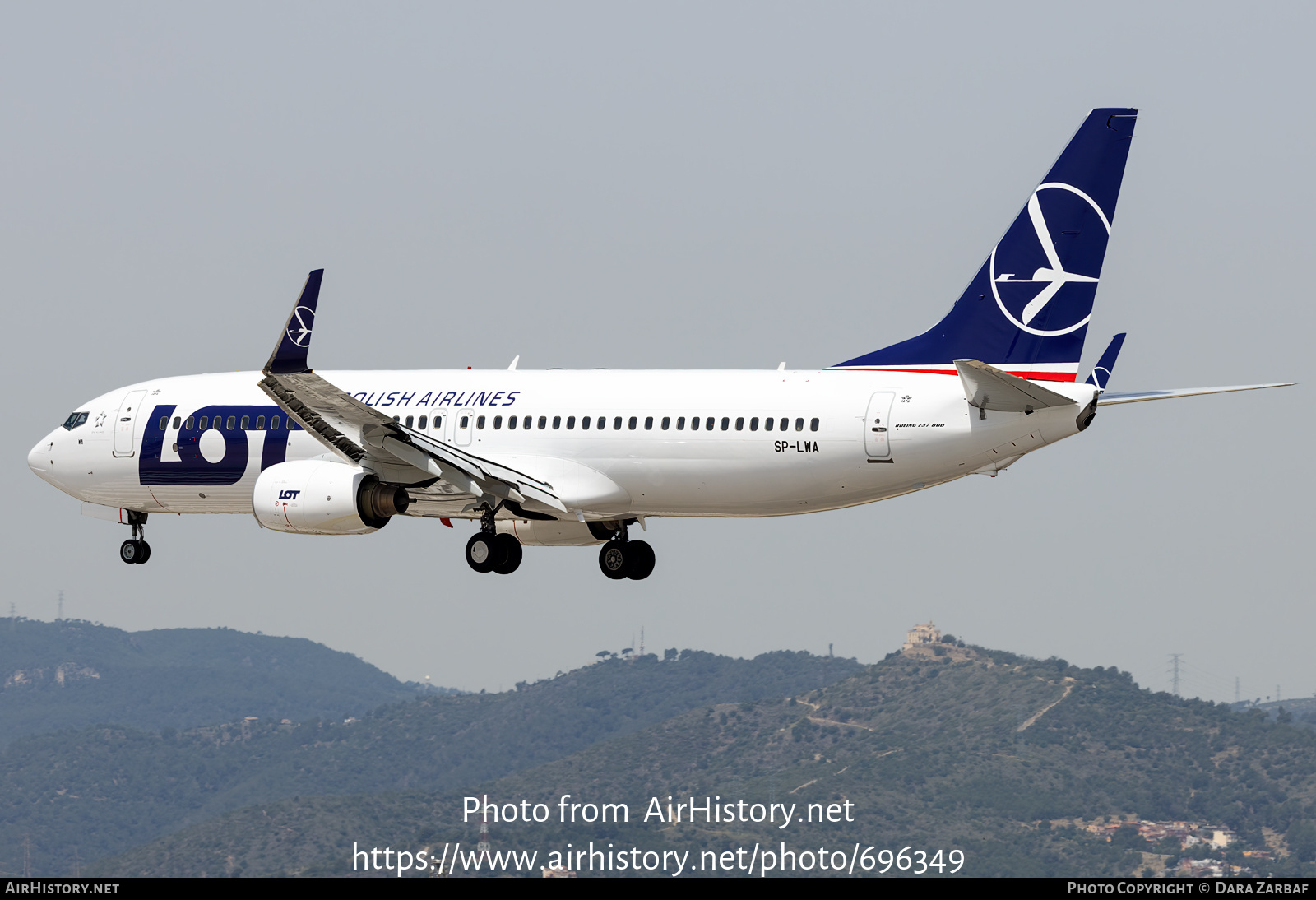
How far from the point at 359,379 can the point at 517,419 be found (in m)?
5.24

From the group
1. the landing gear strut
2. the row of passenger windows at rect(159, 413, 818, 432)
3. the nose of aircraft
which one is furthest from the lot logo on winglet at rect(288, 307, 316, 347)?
the nose of aircraft

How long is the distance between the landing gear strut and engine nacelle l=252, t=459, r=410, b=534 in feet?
20.7

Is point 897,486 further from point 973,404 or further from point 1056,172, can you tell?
point 1056,172

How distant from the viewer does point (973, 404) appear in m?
37.7

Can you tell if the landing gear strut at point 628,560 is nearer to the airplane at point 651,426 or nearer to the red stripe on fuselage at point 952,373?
the airplane at point 651,426

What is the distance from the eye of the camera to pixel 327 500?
134ft

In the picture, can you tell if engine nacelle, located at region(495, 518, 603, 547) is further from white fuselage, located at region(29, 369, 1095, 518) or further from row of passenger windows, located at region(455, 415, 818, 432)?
row of passenger windows, located at region(455, 415, 818, 432)

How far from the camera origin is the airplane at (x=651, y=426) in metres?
38.3

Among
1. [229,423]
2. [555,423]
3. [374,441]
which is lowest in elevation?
[374,441]

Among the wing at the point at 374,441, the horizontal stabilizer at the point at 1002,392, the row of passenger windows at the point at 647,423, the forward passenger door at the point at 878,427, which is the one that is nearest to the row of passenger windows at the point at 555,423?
the row of passenger windows at the point at 647,423

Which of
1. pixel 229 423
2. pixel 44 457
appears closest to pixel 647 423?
pixel 229 423

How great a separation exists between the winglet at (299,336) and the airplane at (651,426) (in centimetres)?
4

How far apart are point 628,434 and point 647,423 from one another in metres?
0.52

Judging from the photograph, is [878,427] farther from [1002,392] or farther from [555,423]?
[555,423]
